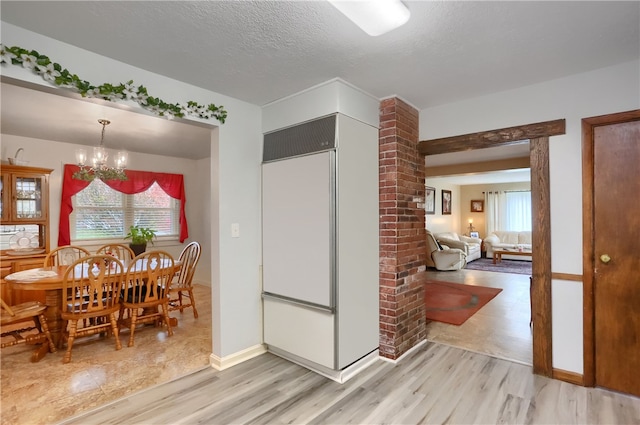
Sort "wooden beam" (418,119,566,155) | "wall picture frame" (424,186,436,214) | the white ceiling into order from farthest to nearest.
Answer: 1. "wall picture frame" (424,186,436,214)
2. "wooden beam" (418,119,566,155)
3. the white ceiling

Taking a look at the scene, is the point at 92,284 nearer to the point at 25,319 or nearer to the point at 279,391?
the point at 25,319

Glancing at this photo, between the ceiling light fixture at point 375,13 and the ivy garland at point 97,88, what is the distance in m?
1.50

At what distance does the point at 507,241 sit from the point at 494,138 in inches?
322

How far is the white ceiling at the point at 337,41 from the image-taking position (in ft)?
5.34

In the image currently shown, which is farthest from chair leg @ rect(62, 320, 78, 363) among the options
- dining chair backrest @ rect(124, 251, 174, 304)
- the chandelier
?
the chandelier

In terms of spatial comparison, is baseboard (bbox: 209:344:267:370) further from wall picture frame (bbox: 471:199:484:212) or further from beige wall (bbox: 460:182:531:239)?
wall picture frame (bbox: 471:199:484:212)

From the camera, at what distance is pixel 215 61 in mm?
2168

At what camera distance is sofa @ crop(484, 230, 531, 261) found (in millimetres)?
8802

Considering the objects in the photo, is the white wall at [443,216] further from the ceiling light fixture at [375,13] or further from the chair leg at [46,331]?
the chair leg at [46,331]

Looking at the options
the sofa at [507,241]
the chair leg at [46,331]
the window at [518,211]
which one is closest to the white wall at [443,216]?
the sofa at [507,241]

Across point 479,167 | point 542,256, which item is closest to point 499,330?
point 542,256

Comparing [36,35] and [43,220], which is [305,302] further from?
[43,220]

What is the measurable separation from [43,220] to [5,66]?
11.4 ft

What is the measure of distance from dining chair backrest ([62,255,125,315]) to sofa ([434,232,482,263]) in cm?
715
